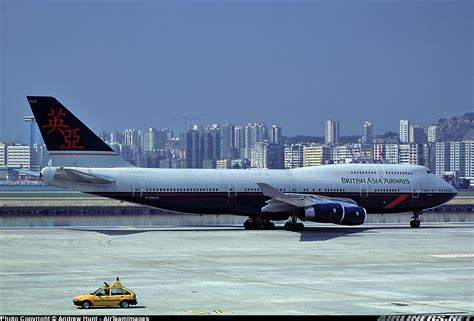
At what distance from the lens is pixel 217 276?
109ft

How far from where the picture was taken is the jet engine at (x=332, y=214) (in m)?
53.9

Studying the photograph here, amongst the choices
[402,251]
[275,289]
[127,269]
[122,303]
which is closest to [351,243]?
[402,251]

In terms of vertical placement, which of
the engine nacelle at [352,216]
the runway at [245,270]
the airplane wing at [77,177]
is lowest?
the runway at [245,270]

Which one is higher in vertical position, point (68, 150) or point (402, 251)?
point (68, 150)

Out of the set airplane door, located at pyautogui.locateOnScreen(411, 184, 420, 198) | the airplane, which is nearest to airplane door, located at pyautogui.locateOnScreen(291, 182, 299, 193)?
the airplane

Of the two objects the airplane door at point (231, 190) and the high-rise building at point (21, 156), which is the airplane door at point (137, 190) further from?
the high-rise building at point (21, 156)

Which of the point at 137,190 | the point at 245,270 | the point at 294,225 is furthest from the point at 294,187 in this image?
the point at 245,270

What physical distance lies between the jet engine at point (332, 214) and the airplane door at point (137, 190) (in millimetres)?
9780

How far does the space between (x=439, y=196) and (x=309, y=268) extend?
29231 mm

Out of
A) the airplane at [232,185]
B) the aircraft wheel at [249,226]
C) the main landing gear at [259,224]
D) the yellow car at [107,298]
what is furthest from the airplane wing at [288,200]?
the yellow car at [107,298]

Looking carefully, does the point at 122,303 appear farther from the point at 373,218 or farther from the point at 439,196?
the point at 373,218

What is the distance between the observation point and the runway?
25808 mm

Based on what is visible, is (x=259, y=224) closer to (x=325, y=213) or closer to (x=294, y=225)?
(x=294, y=225)

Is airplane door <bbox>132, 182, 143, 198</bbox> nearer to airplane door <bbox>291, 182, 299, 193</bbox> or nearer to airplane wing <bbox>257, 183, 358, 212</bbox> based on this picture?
airplane wing <bbox>257, 183, 358, 212</bbox>
